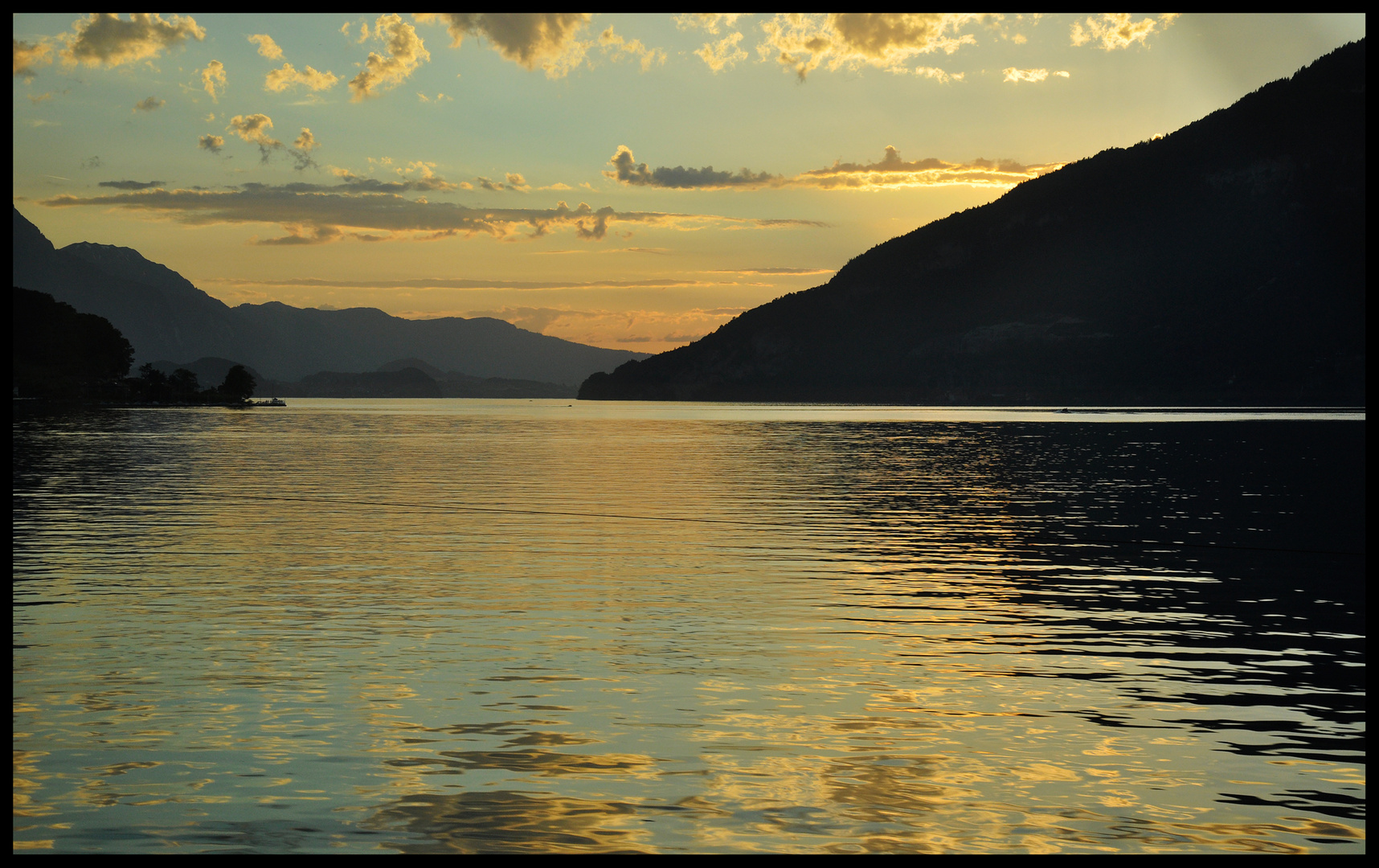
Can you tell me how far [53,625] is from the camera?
20.2m

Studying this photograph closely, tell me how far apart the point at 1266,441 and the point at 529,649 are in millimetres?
100699

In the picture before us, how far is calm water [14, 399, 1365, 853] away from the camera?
1112 centimetres

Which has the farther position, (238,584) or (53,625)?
(238,584)

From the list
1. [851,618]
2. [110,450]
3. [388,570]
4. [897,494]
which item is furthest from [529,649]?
[110,450]

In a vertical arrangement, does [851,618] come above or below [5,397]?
below

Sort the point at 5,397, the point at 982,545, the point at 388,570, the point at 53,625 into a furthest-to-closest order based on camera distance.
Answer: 1. the point at 982,545
2. the point at 388,570
3. the point at 53,625
4. the point at 5,397

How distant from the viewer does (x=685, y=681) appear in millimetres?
16516

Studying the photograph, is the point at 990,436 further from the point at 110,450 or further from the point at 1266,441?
the point at 110,450

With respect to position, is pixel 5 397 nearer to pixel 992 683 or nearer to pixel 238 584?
pixel 992 683

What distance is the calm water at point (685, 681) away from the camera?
36.5ft

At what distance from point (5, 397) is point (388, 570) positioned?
56.5 ft
